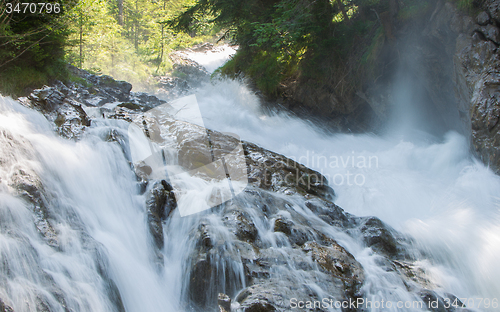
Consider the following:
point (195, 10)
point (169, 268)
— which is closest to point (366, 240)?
point (169, 268)

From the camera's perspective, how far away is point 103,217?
4.52 m

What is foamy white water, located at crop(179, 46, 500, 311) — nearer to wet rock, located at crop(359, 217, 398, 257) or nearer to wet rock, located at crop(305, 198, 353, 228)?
wet rock, located at crop(359, 217, 398, 257)

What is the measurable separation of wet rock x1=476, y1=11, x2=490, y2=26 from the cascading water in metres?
3.09

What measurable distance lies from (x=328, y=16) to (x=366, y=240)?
7.82 metres

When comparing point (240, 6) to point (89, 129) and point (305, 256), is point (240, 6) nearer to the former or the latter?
point (89, 129)

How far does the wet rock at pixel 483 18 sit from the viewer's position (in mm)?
7134

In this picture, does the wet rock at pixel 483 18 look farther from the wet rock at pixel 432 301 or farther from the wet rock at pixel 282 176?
the wet rock at pixel 432 301

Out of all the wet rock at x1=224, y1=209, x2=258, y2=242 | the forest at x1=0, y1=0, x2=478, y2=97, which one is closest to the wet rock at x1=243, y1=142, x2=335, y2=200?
the wet rock at x1=224, y1=209, x2=258, y2=242

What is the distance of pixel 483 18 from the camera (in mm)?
7195

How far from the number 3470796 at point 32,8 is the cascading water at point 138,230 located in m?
2.58

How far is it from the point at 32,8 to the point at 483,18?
10.2 m

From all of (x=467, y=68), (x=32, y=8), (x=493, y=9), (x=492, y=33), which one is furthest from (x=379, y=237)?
(x=32, y=8)

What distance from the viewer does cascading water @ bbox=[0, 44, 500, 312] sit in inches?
130

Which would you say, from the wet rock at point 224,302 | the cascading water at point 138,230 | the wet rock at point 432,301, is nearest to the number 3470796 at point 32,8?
the cascading water at point 138,230
